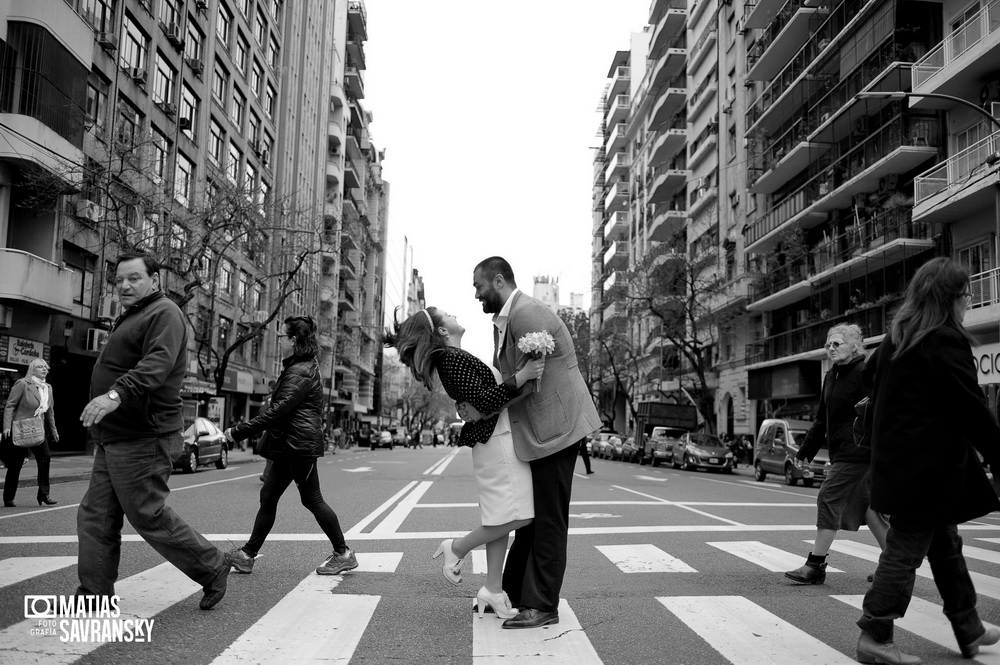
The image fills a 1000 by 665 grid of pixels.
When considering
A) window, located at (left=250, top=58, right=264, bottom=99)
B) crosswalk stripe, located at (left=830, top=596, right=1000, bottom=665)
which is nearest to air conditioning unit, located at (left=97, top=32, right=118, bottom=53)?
window, located at (left=250, top=58, right=264, bottom=99)

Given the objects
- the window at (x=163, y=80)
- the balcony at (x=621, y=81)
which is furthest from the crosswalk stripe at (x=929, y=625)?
the balcony at (x=621, y=81)

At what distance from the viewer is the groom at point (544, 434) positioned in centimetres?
453

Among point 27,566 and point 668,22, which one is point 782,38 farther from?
point 27,566

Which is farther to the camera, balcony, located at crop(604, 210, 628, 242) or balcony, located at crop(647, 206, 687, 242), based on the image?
balcony, located at crop(604, 210, 628, 242)

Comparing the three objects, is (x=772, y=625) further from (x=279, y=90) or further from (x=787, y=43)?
(x=279, y=90)

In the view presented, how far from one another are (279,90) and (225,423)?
70.9 feet

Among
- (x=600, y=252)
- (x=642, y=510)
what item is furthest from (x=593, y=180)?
(x=642, y=510)

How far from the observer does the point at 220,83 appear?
41688mm

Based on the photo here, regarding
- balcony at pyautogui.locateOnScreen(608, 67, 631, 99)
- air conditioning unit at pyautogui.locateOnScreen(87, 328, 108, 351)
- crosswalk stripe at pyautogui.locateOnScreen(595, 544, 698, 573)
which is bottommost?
crosswalk stripe at pyautogui.locateOnScreen(595, 544, 698, 573)

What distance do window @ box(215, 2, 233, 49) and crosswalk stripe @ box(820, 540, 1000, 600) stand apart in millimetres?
39499

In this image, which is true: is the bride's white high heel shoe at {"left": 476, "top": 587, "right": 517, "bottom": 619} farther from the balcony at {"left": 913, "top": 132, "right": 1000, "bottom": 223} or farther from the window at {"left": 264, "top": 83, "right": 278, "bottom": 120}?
the window at {"left": 264, "top": 83, "right": 278, "bottom": 120}

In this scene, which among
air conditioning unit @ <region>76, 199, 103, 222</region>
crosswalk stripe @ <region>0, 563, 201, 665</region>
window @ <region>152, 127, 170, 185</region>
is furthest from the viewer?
window @ <region>152, 127, 170, 185</region>

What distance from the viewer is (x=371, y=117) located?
9469 cm

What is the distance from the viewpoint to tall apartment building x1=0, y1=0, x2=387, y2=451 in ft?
72.3
